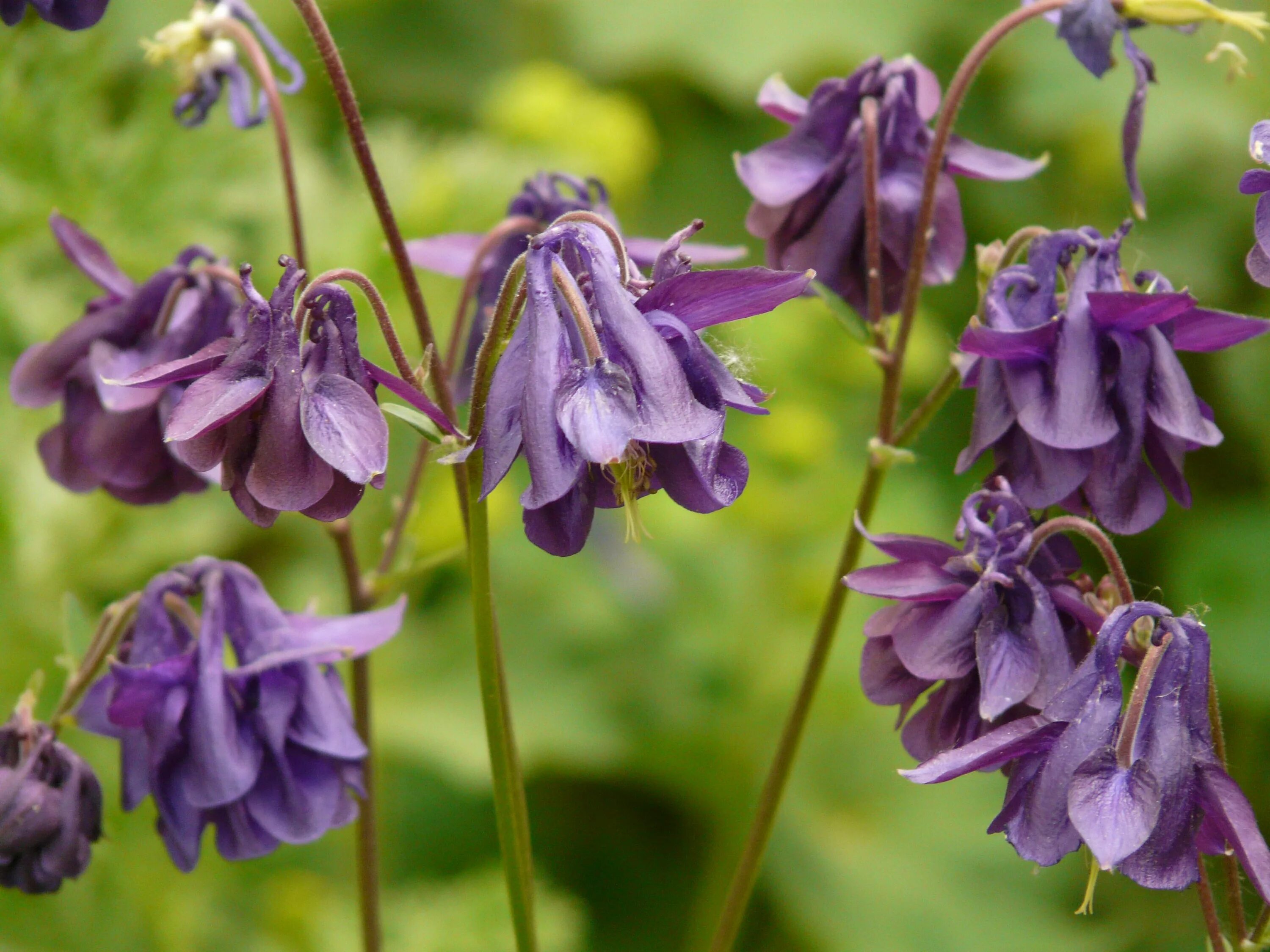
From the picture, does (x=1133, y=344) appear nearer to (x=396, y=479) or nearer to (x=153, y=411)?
(x=153, y=411)

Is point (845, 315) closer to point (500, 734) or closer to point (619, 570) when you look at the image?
point (500, 734)

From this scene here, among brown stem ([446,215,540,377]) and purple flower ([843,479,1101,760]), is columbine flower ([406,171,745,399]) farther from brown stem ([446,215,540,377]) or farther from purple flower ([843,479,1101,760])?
purple flower ([843,479,1101,760])

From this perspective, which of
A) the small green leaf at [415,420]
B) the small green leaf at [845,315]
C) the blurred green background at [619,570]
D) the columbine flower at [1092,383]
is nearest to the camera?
the small green leaf at [415,420]

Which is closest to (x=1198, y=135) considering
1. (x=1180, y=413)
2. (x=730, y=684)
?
(x=730, y=684)

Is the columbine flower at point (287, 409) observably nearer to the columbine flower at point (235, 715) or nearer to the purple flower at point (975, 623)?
the columbine flower at point (235, 715)

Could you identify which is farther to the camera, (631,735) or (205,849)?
(631,735)

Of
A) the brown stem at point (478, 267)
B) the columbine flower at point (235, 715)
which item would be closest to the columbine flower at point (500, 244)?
the brown stem at point (478, 267)
